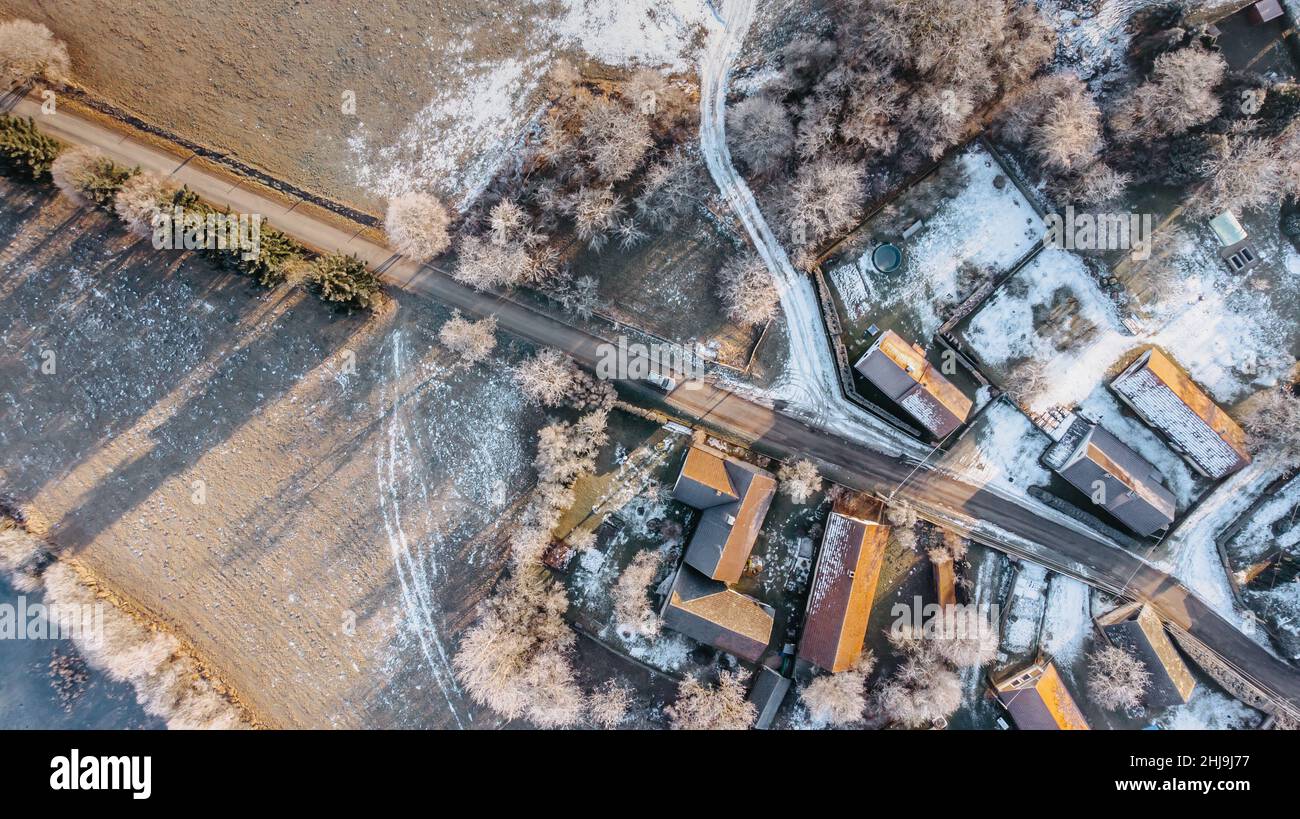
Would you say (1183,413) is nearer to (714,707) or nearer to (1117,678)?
(1117,678)

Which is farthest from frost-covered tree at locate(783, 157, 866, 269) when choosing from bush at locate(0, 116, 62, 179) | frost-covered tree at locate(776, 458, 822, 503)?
bush at locate(0, 116, 62, 179)

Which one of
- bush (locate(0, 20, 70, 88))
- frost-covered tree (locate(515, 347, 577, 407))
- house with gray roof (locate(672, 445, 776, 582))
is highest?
bush (locate(0, 20, 70, 88))

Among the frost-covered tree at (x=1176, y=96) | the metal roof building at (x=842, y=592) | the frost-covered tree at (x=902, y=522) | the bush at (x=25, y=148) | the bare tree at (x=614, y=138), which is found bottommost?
the metal roof building at (x=842, y=592)

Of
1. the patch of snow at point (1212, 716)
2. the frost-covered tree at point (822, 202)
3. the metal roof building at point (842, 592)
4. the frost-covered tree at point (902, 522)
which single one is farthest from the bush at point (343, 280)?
the patch of snow at point (1212, 716)

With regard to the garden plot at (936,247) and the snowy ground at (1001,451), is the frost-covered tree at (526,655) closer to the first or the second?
the garden plot at (936,247)

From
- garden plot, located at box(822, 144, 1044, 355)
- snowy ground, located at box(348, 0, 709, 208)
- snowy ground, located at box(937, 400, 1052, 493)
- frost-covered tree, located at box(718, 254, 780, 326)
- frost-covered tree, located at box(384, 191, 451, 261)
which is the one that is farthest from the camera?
snowy ground, located at box(937, 400, 1052, 493)

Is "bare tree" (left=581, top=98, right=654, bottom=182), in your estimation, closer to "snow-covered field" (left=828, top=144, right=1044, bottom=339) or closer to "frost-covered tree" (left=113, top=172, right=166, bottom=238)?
"snow-covered field" (left=828, top=144, right=1044, bottom=339)

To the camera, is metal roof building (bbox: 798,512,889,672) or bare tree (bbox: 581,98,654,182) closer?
metal roof building (bbox: 798,512,889,672)

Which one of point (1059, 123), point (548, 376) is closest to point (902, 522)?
point (548, 376)
